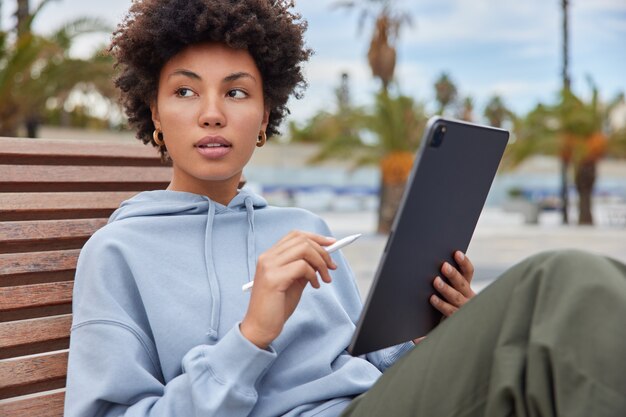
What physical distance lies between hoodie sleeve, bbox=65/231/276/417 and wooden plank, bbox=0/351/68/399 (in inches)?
17.3

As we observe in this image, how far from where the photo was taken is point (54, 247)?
2.41 m

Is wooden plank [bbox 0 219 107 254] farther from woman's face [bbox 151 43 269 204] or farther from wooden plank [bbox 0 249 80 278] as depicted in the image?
woman's face [bbox 151 43 269 204]

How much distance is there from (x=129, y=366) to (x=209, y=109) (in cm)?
61

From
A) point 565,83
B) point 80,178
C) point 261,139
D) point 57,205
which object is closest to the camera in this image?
point 261,139

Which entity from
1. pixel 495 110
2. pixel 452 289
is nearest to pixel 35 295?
pixel 452 289

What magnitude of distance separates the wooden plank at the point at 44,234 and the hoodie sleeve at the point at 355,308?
2.59ft

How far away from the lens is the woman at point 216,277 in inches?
60.4

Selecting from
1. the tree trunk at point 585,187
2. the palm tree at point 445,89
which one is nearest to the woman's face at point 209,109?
the tree trunk at point 585,187

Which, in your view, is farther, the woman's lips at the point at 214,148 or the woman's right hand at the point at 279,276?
the woman's lips at the point at 214,148

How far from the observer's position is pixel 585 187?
26047mm

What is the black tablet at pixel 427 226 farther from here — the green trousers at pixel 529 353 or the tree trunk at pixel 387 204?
the tree trunk at pixel 387 204

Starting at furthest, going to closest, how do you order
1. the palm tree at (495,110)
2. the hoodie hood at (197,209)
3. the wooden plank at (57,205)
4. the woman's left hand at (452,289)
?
the palm tree at (495,110), the wooden plank at (57,205), the hoodie hood at (197,209), the woman's left hand at (452,289)

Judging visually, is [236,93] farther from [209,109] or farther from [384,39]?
[384,39]

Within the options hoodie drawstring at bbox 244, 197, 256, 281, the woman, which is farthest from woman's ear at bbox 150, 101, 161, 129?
hoodie drawstring at bbox 244, 197, 256, 281
